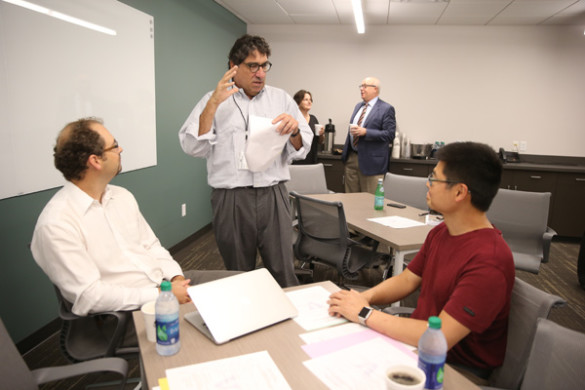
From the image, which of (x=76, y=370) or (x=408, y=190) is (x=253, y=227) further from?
(x=408, y=190)

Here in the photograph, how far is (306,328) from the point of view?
3.82 ft

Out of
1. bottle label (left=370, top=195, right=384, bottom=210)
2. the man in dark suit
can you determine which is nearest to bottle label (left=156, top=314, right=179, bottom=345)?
bottle label (left=370, top=195, right=384, bottom=210)

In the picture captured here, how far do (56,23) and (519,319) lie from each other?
2.75 meters

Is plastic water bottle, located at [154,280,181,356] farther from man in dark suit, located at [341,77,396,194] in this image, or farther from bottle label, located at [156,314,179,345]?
man in dark suit, located at [341,77,396,194]

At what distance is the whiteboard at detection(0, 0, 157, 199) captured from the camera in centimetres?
204

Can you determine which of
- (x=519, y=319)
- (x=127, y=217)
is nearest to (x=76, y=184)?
(x=127, y=217)

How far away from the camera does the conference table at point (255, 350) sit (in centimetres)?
94

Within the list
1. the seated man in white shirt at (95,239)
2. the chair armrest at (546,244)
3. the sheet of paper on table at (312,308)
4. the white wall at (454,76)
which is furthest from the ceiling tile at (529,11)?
the seated man in white shirt at (95,239)

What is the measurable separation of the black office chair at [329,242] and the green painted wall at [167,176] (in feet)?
4.92

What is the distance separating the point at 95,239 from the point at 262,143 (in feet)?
2.91

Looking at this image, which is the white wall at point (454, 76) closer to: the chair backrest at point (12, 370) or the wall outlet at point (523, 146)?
the wall outlet at point (523, 146)

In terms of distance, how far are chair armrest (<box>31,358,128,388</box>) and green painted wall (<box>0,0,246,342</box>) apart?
1325mm

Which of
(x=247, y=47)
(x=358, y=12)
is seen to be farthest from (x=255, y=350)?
(x=358, y=12)

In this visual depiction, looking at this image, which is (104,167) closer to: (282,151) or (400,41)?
(282,151)
